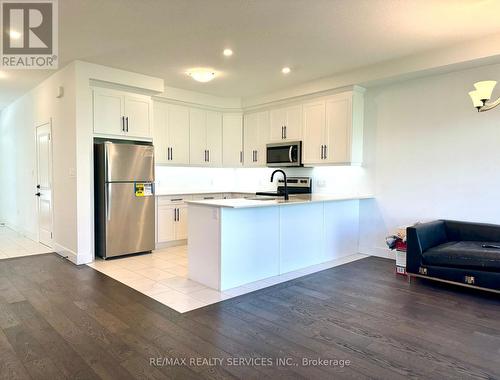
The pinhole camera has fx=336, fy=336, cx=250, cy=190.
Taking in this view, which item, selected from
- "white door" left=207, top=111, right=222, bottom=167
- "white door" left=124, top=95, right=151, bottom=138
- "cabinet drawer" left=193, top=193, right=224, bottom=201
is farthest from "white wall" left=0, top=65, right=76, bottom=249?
"white door" left=207, top=111, right=222, bottom=167

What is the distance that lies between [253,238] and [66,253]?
2.86 meters

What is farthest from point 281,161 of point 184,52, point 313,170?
point 184,52

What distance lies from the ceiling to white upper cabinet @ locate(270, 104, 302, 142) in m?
0.84

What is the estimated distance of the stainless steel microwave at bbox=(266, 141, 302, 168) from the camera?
5.57m

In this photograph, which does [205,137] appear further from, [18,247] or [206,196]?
[18,247]

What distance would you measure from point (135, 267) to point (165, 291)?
1.10 meters

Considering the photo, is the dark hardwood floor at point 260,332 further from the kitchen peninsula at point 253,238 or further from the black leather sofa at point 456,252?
the kitchen peninsula at point 253,238

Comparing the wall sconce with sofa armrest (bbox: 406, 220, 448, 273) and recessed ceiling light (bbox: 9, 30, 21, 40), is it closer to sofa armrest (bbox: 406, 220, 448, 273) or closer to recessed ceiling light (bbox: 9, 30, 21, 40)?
sofa armrest (bbox: 406, 220, 448, 273)

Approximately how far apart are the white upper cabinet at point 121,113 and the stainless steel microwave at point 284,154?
2.11 metres

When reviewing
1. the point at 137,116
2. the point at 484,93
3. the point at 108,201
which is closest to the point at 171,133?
the point at 137,116

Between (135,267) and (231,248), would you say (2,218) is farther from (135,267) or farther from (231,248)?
(231,248)

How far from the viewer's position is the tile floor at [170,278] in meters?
3.25

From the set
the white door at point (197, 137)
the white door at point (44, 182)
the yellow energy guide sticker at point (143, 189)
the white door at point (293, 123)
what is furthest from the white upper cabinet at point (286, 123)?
the white door at point (44, 182)

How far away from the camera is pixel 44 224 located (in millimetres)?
5621
